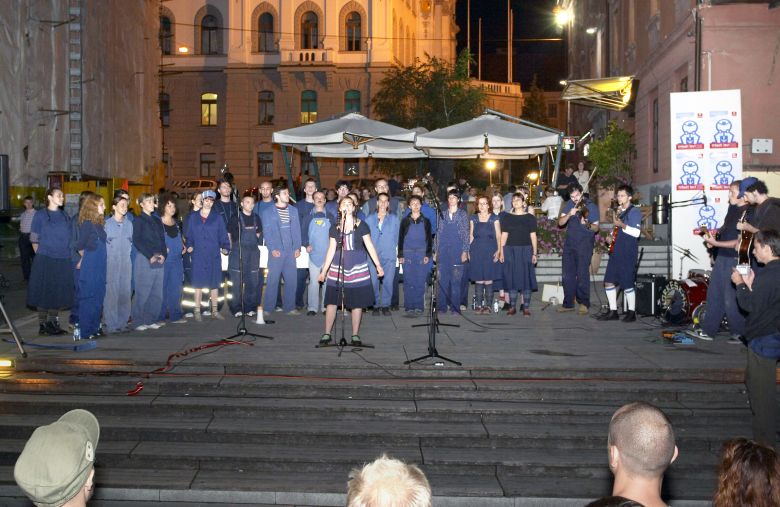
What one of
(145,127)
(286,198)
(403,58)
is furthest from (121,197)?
(403,58)

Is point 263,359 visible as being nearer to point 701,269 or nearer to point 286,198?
point 286,198

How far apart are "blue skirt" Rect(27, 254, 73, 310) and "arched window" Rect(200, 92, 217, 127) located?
41.5 metres

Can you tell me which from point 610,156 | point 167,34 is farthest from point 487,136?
point 167,34

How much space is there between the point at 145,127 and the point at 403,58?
68.4ft

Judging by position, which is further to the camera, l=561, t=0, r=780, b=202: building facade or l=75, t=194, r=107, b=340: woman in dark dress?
l=561, t=0, r=780, b=202: building facade

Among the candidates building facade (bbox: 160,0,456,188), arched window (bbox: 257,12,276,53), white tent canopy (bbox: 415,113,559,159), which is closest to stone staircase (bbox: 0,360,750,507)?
white tent canopy (bbox: 415,113,559,159)

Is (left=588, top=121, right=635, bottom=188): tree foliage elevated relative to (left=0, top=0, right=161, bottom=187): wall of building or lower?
lower

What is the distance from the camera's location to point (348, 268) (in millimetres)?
11656

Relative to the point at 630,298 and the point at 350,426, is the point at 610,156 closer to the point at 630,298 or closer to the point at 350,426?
the point at 630,298

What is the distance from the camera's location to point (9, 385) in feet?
33.3

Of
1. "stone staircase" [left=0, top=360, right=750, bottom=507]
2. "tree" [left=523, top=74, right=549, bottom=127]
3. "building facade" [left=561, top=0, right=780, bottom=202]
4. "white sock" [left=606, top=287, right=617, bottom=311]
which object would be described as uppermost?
"tree" [left=523, top=74, right=549, bottom=127]

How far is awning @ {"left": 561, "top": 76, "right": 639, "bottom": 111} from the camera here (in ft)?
81.6

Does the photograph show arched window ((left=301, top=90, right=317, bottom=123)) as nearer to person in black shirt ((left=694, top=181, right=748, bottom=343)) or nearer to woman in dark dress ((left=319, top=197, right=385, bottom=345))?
woman in dark dress ((left=319, top=197, right=385, bottom=345))

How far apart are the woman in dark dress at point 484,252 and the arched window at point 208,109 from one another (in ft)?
131
